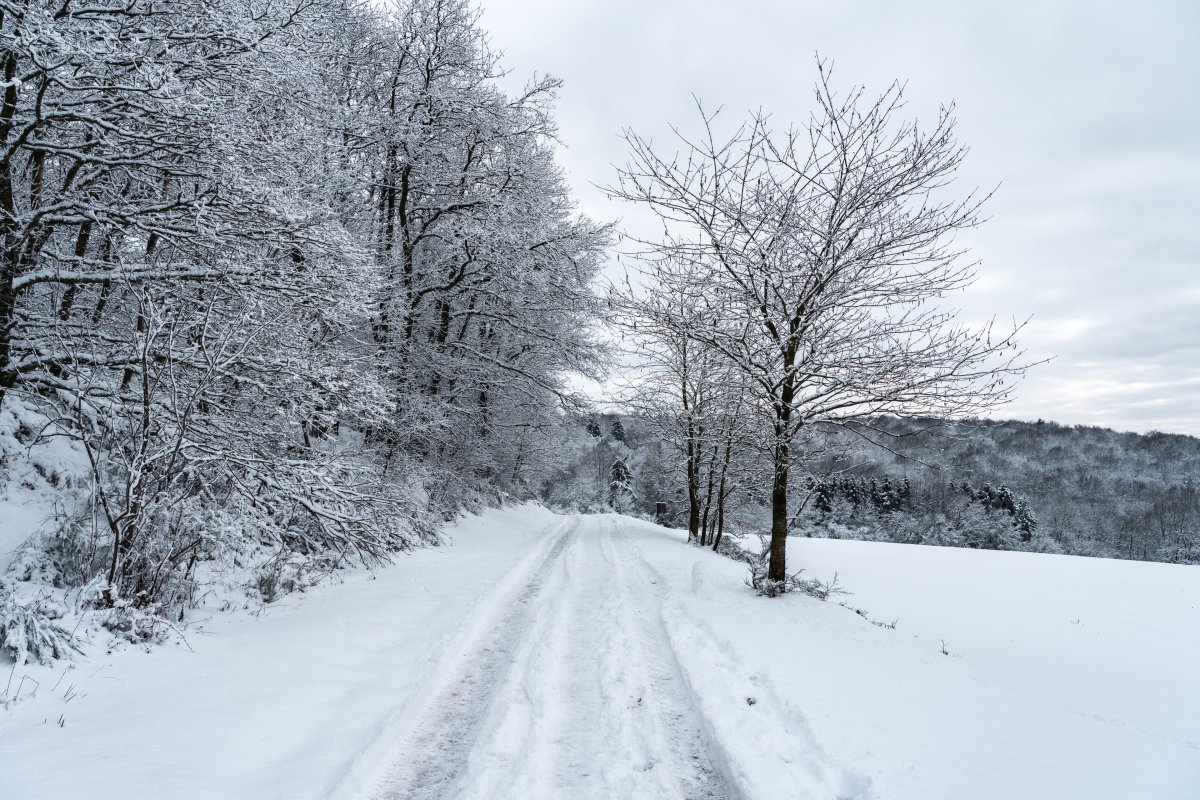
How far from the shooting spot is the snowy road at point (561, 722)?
321 cm

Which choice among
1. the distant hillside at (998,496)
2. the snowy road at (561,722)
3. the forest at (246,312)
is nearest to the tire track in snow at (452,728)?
the snowy road at (561,722)

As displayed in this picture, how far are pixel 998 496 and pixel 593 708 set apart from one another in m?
75.8

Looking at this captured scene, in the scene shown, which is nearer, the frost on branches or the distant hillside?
the frost on branches

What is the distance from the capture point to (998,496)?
6278cm

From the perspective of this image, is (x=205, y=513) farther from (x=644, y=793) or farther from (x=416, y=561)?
(x=644, y=793)

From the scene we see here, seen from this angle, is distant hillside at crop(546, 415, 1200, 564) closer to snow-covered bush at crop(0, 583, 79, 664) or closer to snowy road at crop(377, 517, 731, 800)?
snowy road at crop(377, 517, 731, 800)

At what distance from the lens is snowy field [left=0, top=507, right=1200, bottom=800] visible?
3102 mm

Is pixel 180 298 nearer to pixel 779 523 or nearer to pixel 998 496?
pixel 779 523

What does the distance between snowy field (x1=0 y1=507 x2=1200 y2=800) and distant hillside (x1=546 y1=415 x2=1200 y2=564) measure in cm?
986

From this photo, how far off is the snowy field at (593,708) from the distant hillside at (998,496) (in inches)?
388

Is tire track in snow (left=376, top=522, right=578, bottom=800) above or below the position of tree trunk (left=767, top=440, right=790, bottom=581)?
below

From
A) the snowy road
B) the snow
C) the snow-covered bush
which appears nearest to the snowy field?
the snowy road

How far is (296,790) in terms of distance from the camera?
3006mm

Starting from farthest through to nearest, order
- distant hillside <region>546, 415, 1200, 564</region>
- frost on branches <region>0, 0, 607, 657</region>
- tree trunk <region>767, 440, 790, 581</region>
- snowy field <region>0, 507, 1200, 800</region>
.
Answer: distant hillside <region>546, 415, 1200, 564</region> < tree trunk <region>767, 440, 790, 581</region> < frost on branches <region>0, 0, 607, 657</region> < snowy field <region>0, 507, 1200, 800</region>
